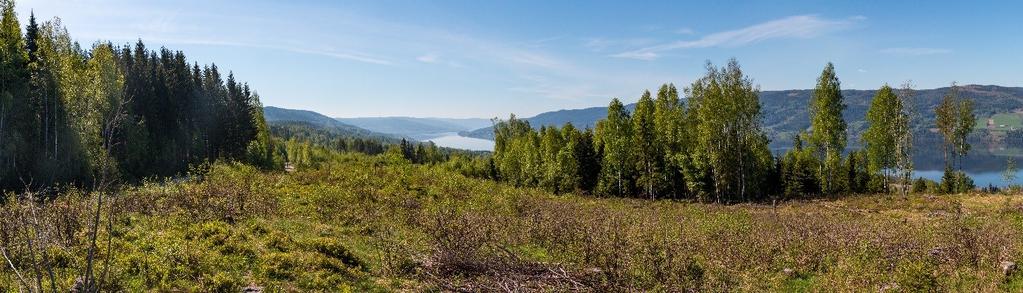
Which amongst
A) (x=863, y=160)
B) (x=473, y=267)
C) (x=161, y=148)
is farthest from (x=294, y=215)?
(x=863, y=160)

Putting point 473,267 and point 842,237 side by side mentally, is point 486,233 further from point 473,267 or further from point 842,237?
point 842,237

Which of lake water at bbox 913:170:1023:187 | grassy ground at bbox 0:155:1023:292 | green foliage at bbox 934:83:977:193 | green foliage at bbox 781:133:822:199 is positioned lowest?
lake water at bbox 913:170:1023:187

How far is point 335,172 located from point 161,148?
4230cm

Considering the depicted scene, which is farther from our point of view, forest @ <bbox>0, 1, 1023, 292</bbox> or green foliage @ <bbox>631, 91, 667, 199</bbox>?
green foliage @ <bbox>631, 91, 667, 199</bbox>

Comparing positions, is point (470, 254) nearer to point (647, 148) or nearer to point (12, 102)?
point (647, 148)

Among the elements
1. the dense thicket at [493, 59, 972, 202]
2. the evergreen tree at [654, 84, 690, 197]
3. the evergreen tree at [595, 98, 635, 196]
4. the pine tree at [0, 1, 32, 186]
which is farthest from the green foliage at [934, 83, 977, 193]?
the pine tree at [0, 1, 32, 186]

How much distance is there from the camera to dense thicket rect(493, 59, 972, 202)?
1845 inches

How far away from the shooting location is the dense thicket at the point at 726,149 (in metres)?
46.9

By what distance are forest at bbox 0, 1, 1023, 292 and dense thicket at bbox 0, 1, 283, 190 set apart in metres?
0.23

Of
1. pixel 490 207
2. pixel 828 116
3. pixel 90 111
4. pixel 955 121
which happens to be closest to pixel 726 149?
pixel 828 116

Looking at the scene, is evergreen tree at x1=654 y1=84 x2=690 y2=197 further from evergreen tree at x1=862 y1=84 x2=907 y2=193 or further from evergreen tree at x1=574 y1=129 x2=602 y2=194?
evergreen tree at x1=862 y1=84 x2=907 y2=193

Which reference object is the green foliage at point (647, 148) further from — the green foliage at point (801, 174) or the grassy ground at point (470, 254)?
the grassy ground at point (470, 254)

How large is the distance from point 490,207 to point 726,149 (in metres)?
28.8

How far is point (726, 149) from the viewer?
47156 millimetres
